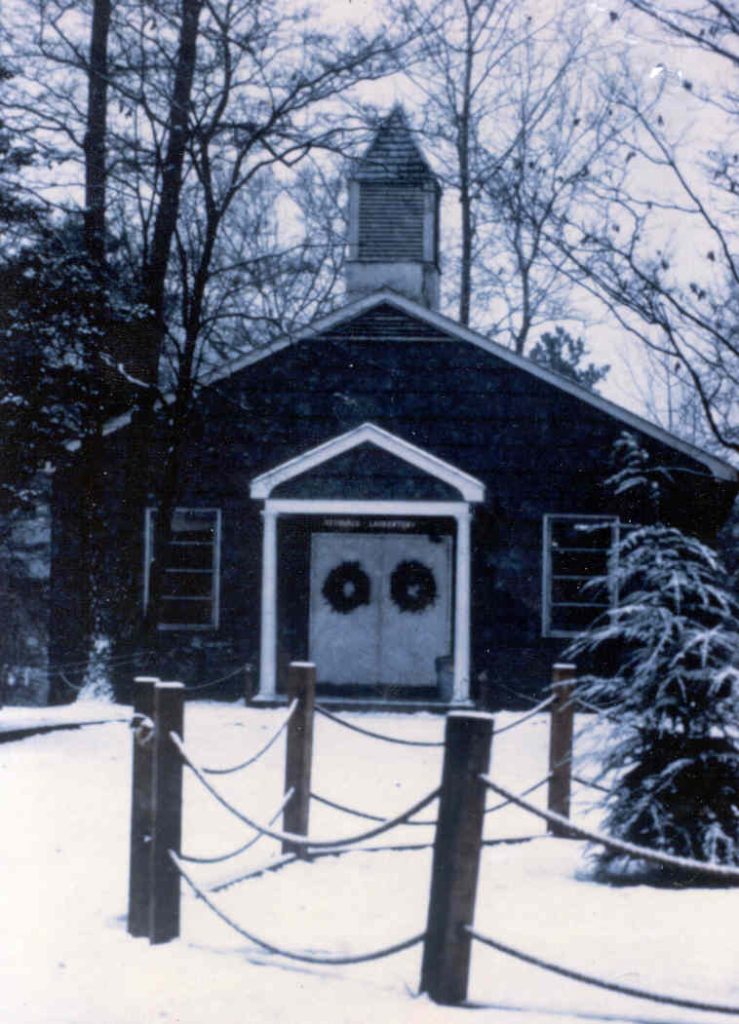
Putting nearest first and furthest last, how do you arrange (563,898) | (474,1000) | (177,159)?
(474,1000), (563,898), (177,159)

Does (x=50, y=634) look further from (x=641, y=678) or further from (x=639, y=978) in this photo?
(x=639, y=978)

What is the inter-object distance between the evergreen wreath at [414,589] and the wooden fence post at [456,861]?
49.0 feet

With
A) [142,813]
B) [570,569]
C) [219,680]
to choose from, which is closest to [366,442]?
[570,569]

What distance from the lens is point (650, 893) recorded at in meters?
7.61

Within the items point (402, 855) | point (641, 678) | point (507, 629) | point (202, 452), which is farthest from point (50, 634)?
point (641, 678)

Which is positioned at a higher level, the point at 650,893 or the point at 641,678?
the point at 641,678

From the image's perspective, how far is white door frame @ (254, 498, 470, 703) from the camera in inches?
726

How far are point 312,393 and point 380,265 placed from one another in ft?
8.47

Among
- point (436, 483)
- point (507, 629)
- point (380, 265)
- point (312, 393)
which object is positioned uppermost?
point (380, 265)

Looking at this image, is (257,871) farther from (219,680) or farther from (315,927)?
(219,680)

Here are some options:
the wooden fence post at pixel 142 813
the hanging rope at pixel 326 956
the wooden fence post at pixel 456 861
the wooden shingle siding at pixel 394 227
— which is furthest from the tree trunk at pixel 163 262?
the wooden fence post at pixel 456 861

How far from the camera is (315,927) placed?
22.7ft

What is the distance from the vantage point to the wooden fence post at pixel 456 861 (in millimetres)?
5430

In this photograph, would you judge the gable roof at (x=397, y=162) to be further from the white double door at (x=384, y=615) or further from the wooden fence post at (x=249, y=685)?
the wooden fence post at (x=249, y=685)
